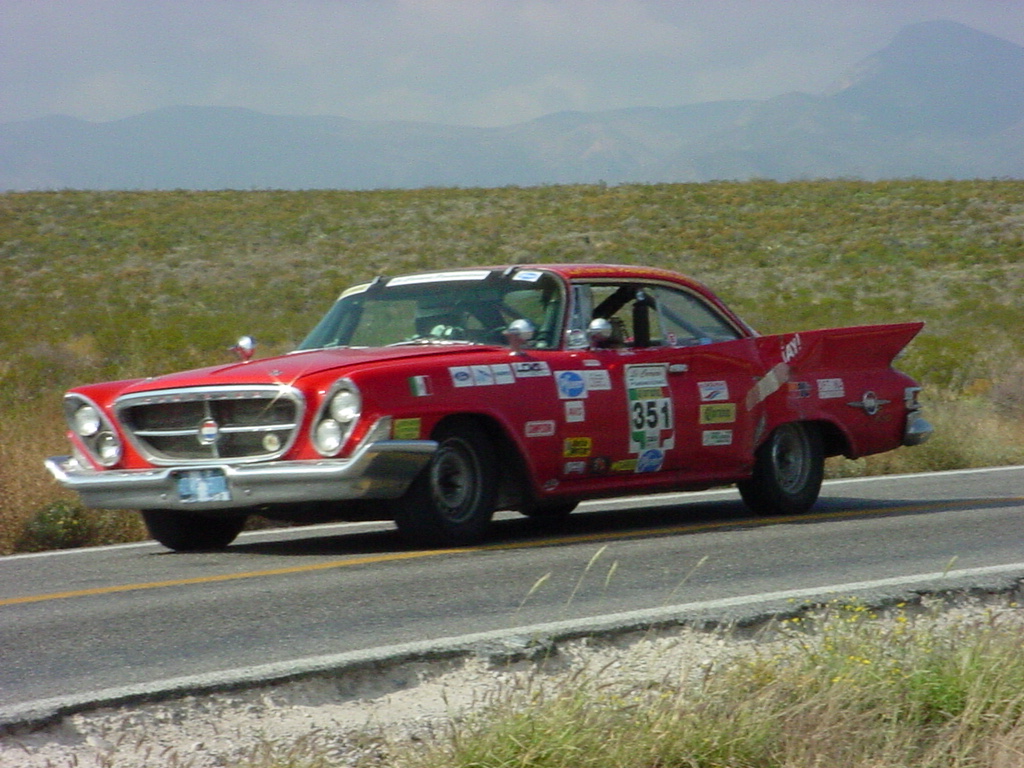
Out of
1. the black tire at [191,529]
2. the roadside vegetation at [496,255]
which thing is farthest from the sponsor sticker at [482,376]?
the roadside vegetation at [496,255]

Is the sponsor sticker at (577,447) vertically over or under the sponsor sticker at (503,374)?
under

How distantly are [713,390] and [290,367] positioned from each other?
2.86 meters

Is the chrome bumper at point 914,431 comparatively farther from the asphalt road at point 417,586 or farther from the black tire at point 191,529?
the black tire at point 191,529

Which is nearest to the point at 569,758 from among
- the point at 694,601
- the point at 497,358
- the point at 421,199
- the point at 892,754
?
the point at 892,754

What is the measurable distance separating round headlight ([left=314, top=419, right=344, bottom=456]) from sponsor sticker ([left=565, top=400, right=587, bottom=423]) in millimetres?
1501

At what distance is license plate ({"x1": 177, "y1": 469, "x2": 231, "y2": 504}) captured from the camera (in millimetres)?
7504

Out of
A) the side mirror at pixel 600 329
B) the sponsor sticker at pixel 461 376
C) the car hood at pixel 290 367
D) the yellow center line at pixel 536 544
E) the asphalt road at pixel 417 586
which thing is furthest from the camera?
the side mirror at pixel 600 329

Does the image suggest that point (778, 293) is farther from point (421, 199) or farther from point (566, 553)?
point (566, 553)

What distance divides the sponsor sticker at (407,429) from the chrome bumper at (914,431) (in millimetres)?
4483

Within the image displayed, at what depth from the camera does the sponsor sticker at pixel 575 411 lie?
8305 millimetres

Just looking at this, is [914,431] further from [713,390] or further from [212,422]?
[212,422]

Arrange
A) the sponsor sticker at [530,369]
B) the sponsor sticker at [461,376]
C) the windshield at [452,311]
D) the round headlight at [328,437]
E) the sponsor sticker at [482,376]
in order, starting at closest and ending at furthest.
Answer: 1. the round headlight at [328,437]
2. the sponsor sticker at [461,376]
3. the sponsor sticker at [482,376]
4. the sponsor sticker at [530,369]
5. the windshield at [452,311]

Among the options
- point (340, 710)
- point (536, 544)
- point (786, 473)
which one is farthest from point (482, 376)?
point (340, 710)

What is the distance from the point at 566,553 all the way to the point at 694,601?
175 cm
